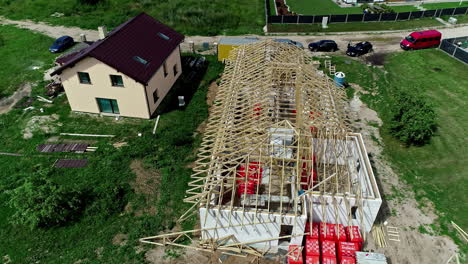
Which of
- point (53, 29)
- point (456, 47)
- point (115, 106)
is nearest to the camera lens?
point (115, 106)

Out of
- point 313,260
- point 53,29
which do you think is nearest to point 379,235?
point 313,260

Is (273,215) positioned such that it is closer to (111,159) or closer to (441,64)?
(111,159)

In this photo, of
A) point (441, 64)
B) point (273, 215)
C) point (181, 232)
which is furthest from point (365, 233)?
point (441, 64)

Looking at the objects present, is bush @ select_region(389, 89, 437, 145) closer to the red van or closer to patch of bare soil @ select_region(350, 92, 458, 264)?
patch of bare soil @ select_region(350, 92, 458, 264)

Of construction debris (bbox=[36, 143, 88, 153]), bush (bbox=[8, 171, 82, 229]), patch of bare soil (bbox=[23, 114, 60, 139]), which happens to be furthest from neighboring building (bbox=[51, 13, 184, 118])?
bush (bbox=[8, 171, 82, 229])

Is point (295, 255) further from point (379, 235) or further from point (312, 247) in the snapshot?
point (379, 235)

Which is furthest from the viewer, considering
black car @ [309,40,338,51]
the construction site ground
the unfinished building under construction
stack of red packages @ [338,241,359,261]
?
black car @ [309,40,338,51]
